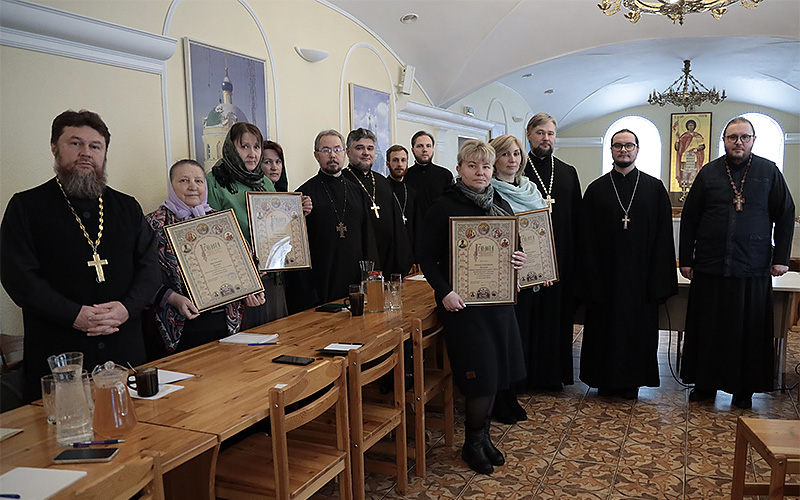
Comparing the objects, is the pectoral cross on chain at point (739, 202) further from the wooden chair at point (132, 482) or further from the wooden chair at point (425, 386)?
the wooden chair at point (132, 482)

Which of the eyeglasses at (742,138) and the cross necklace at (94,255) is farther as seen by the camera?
the eyeglasses at (742,138)

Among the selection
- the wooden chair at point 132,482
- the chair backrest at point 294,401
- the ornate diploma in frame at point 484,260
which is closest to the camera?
the wooden chair at point 132,482

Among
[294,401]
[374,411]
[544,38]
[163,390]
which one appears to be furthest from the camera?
[544,38]

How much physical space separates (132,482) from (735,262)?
3.77m

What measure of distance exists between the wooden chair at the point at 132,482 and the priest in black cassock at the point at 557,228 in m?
3.04

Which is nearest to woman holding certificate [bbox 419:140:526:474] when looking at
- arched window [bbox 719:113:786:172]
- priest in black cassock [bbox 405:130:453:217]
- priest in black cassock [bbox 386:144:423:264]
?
priest in black cassock [bbox 386:144:423:264]

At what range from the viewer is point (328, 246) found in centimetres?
384

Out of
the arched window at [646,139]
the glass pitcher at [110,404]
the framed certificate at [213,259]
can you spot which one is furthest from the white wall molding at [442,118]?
the arched window at [646,139]

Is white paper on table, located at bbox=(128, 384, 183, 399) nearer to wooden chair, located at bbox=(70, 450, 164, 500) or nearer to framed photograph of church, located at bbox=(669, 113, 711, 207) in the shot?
wooden chair, located at bbox=(70, 450, 164, 500)

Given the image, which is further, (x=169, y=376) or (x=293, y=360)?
(x=293, y=360)

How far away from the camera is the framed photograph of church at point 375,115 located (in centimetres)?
617

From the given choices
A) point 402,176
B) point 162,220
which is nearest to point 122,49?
point 162,220

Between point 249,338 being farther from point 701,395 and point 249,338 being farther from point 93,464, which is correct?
point 701,395

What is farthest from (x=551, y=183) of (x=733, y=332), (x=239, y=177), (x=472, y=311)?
(x=239, y=177)
